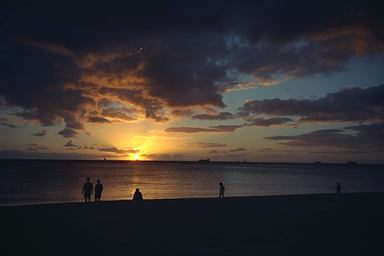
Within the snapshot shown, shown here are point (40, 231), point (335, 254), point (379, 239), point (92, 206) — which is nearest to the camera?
point (335, 254)

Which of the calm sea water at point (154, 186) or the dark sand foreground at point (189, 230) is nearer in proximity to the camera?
the dark sand foreground at point (189, 230)

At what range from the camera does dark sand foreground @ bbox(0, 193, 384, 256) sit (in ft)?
31.3

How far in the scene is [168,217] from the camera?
Result: 47.5 feet

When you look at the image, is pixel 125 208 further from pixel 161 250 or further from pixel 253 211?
pixel 161 250

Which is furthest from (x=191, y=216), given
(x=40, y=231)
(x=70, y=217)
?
(x=40, y=231)

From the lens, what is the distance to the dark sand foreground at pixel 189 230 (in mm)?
9555

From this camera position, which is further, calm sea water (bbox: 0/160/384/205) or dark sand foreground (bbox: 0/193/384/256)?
calm sea water (bbox: 0/160/384/205)

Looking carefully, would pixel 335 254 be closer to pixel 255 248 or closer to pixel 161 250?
pixel 255 248

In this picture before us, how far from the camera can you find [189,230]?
12.0 metres

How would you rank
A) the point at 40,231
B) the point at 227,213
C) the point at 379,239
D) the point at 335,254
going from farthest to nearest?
the point at 227,213 < the point at 40,231 < the point at 379,239 < the point at 335,254

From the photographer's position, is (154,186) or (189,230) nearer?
(189,230)

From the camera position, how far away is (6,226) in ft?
40.6

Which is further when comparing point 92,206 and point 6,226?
point 92,206

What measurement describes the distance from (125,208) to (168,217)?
3.08 m
